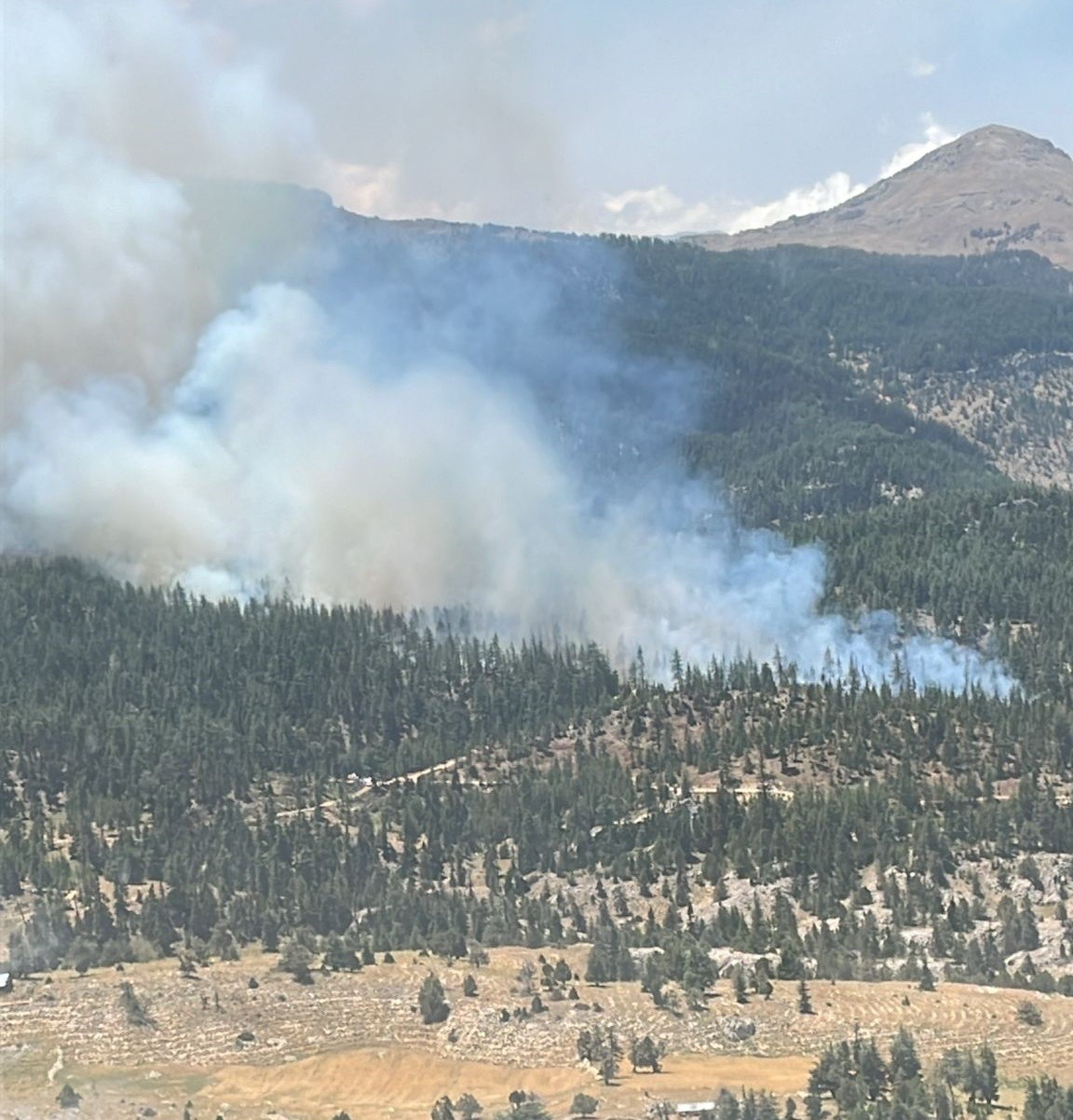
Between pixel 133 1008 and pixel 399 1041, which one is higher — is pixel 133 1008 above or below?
above

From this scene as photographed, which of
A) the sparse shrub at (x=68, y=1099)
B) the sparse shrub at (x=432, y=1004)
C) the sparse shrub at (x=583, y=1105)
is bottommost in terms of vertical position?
the sparse shrub at (x=583, y=1105)

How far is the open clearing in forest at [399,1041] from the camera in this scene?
366 ft

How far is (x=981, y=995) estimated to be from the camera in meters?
127

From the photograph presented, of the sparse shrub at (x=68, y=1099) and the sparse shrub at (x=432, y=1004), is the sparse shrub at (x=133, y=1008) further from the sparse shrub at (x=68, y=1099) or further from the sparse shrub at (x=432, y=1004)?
the sparse shrub at (x=432, y=1004)

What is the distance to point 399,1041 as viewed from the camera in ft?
404

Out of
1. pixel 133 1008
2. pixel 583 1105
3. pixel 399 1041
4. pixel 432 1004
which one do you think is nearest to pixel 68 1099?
pixel 133 1008

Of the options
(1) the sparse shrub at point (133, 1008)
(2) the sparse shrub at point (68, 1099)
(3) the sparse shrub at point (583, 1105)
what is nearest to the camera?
(3) the sparse shrub at point (583, 1105)

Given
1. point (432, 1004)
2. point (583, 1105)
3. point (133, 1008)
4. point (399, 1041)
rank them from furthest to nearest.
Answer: point (133, 1008), point (432, 1004), point (399, 1041), point (583, 1105)

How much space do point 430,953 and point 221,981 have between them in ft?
62.0

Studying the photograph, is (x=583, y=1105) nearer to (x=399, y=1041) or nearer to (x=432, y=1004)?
(x=399, y=1041)

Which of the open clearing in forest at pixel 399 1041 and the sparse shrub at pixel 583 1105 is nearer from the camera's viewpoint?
the sparse shrub at pixel 583 1105

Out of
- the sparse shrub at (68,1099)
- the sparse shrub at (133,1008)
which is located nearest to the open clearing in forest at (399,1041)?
the sparse shrub at (133,1008)

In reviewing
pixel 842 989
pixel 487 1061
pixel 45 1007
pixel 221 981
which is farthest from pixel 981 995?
pixel 45 1007

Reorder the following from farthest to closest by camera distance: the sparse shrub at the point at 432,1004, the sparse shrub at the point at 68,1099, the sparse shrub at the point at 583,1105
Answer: the sparse shrub at the point at 432,1004, the sparse shrub at the point at 68,1099, the sparse shrub at the point at 583,1105
